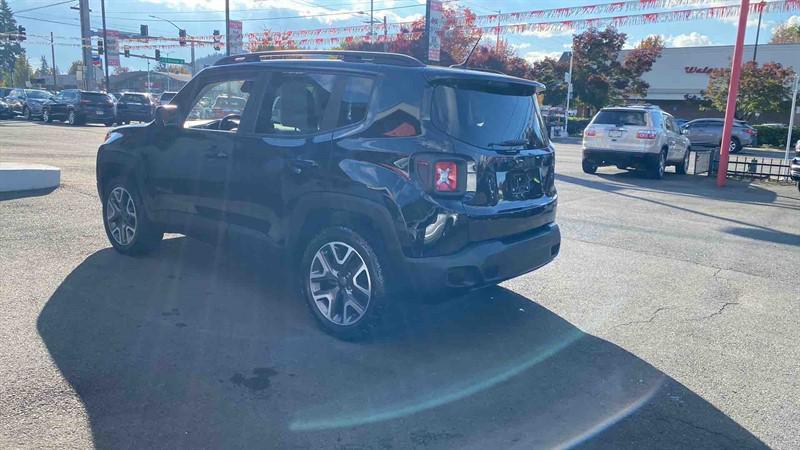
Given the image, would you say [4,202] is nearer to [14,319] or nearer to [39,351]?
[14,319]

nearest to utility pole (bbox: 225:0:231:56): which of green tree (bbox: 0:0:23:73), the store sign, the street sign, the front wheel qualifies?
the front wheel

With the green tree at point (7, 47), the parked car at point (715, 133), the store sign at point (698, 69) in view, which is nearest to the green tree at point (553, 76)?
the store sign at point (698, 69)

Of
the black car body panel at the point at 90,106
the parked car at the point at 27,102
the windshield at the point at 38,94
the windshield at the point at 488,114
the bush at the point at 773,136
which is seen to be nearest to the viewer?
the windshield at the point at 488,114

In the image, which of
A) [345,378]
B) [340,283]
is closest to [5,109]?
[340,283]

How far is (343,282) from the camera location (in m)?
4.61

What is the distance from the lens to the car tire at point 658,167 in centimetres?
1548

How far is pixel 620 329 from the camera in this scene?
510 cm

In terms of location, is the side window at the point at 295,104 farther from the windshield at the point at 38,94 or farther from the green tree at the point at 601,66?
the green tree at the point at 601,66

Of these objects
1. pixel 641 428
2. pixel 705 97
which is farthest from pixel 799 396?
pixel 705 97

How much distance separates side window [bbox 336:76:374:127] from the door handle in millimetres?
329

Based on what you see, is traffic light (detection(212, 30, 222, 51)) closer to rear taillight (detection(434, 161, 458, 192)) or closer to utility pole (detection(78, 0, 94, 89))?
utility pole (detection(78, 0, 94, 89))

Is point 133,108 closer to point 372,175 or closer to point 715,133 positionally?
point 715,133

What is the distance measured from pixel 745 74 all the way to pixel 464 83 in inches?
1622

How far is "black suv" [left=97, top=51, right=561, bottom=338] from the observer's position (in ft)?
13.9
